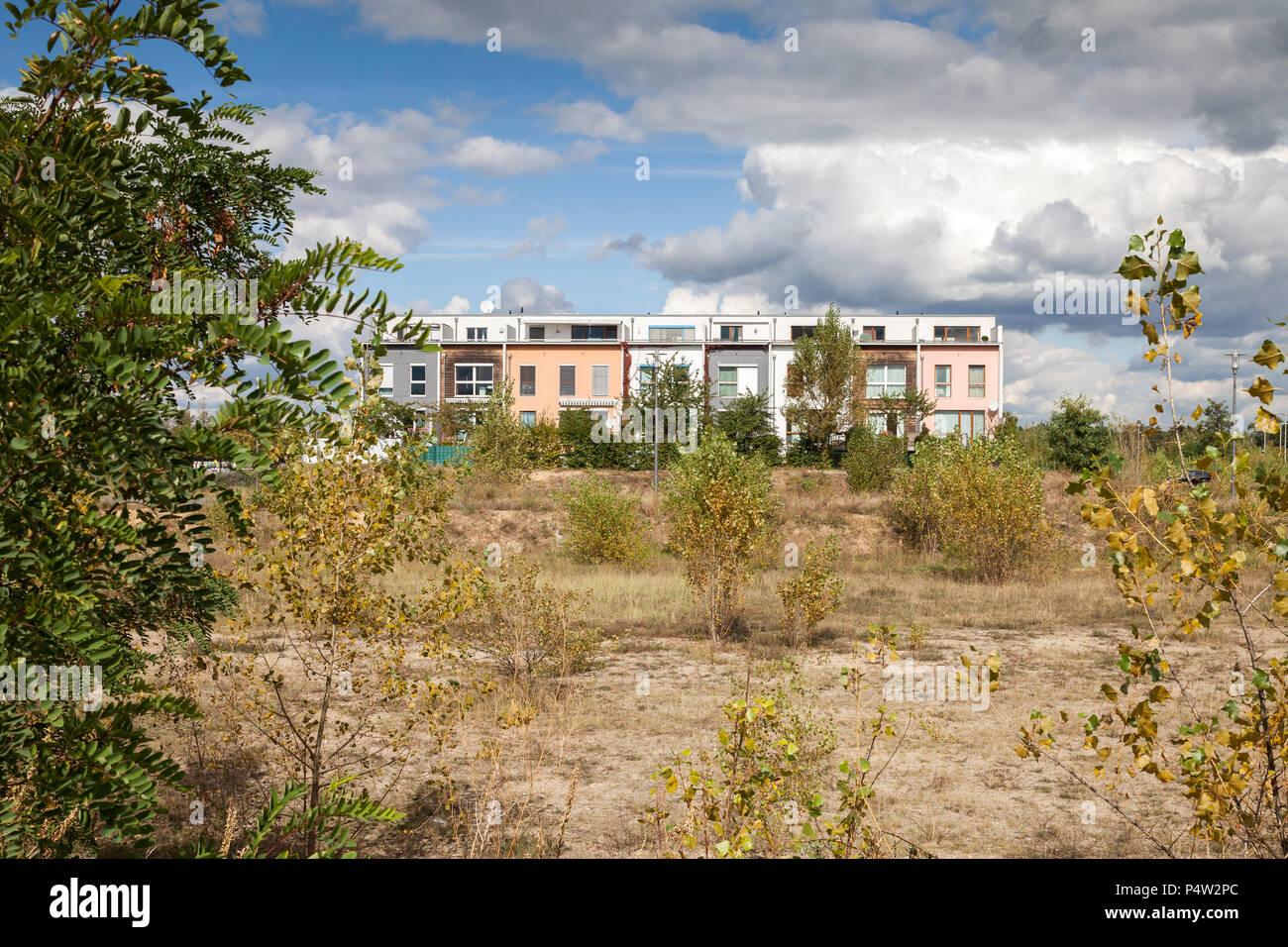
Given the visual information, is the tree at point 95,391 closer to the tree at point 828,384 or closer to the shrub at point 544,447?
the shrub at point 544,447

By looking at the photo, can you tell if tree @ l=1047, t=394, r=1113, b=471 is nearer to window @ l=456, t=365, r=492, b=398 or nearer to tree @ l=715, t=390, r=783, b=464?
tree @ l=715, t=390, r=783, b=464

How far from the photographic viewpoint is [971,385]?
54.5 metres

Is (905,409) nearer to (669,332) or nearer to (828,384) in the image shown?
(828,384)

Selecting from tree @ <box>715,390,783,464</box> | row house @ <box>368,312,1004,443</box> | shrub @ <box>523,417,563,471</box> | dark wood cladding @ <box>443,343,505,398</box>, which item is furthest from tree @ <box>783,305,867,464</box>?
dark wood cladding @ <box>443,343,505,398</box>

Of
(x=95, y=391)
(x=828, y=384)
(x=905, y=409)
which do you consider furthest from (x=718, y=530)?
(x=905, y=409)

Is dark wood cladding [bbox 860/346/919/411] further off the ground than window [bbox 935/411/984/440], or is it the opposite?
dark wood cladding [bbox 860/346/919/411]

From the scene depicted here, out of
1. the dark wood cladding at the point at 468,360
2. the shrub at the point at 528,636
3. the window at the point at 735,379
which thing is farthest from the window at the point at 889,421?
the shrub at the point at 528,636

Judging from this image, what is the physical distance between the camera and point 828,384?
44.3 m

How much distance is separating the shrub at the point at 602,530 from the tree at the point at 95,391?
20236mm

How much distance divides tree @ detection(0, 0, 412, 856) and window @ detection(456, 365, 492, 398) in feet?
169

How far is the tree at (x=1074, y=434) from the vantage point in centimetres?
4012

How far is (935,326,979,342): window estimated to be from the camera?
190ft

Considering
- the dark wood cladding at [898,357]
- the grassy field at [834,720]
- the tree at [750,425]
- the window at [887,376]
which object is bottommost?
the grassy field at [834,720]

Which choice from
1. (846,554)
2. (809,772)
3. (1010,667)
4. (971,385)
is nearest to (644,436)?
(846,554)
